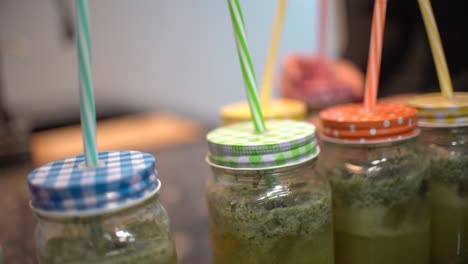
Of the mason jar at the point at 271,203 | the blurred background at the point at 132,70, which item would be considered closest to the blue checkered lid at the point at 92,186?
the mason jar at the point at 271,203

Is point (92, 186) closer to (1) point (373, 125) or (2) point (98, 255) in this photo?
(2) point (98, 255)

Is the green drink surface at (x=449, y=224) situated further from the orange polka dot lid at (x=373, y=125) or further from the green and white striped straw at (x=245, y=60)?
the green and white striped straw at (x=245, y=60)

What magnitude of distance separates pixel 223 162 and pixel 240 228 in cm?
8

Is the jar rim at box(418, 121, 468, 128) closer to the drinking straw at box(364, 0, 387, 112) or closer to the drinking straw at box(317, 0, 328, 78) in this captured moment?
the drinking straw at box(364, 0, 387, 112)

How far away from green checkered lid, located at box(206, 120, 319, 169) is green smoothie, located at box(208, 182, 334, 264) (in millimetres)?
36

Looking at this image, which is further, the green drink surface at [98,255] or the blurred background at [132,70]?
the blurred background at [132,70]

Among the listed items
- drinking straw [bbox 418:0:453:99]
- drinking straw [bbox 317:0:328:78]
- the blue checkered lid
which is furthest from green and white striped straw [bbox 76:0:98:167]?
drinking straw [bbox 317:0:328:78]

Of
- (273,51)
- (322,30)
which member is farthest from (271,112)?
(322,30)

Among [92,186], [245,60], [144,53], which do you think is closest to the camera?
[92,186]

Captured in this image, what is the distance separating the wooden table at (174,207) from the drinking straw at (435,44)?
0.38 m

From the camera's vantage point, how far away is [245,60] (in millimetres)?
548

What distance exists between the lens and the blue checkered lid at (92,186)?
420 millimetres

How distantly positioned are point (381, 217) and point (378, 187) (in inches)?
1.6

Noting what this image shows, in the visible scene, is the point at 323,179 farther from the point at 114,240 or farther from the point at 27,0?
the point at 27,0
